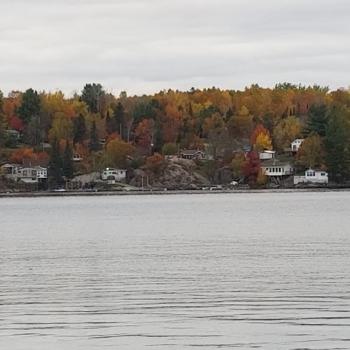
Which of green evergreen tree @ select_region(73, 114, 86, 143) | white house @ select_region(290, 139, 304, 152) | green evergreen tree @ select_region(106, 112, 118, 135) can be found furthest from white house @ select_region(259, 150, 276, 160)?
green evergreen tree @ select_region(73, 114, 86, 143)

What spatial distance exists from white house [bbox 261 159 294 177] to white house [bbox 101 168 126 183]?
2125 centimetres

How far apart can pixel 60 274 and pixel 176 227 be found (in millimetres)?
34101

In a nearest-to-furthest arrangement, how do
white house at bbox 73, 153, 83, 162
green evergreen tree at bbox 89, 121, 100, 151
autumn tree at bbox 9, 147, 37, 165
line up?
autumn tree at bbox 9, 147, 37, 165 → white house at bbox 73, 153, 83, 162 → green evergreen tree at bbox 89, 121, 100, 151

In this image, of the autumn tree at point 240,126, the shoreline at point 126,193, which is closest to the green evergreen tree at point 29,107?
the shoreline at point 126,193

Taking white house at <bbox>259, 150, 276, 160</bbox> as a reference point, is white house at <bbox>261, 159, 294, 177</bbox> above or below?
below

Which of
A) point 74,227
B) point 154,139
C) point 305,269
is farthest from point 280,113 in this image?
point 305,269

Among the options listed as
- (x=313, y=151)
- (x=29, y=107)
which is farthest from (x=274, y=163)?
(x=29, y=107)

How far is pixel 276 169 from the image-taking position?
543 ft

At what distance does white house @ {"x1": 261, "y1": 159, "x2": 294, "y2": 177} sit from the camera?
16575 cm

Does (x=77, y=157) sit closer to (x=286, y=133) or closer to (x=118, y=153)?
(x=118, y=153)

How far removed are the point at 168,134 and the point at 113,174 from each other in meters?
16.1

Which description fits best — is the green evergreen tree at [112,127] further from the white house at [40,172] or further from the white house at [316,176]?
the white house at [316,176]

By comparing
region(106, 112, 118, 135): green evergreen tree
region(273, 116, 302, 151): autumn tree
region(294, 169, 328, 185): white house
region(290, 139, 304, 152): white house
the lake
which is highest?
region(106, 112, 118, 135): green evergreen tree

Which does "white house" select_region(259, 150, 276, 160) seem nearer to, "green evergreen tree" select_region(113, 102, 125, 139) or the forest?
the forest
